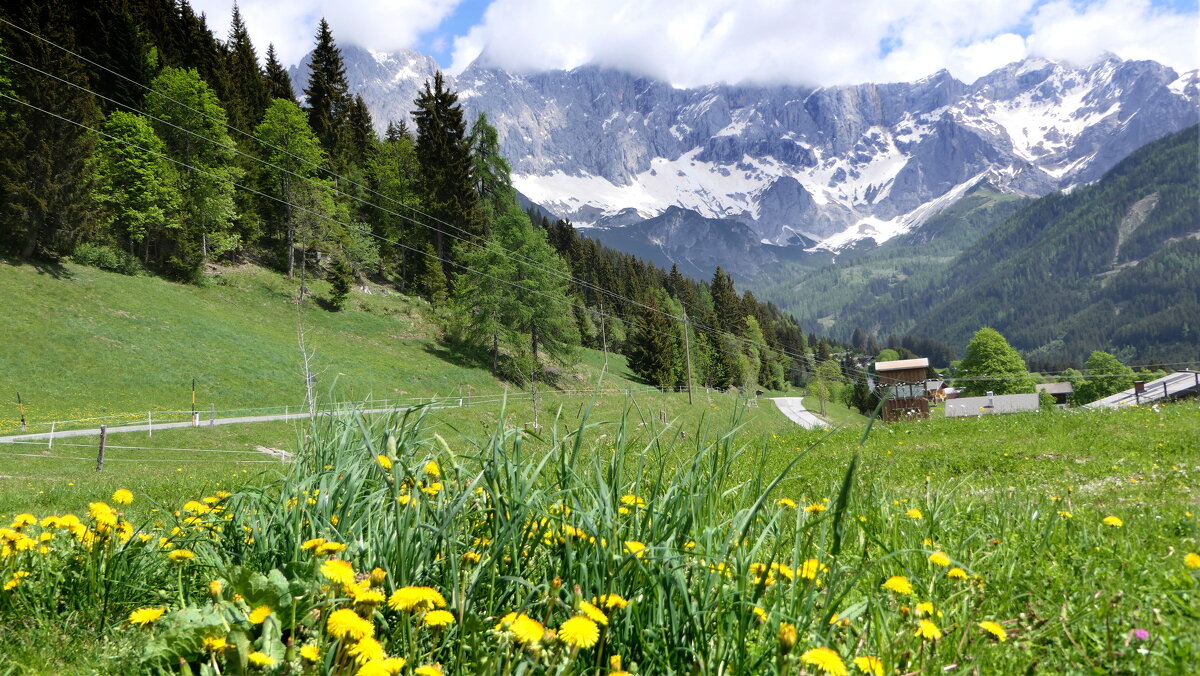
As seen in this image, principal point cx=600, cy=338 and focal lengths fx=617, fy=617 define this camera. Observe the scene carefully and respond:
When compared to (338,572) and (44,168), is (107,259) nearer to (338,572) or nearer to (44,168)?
(44,168)

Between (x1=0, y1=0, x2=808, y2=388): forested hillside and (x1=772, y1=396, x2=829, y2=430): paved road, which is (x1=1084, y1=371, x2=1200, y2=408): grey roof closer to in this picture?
(x1=772, y1=396, x2=829, y2=430): paved road

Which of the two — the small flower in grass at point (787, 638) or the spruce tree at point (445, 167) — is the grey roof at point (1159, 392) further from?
the spruce tree at point (445, 167)

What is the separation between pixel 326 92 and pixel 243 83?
7771mm

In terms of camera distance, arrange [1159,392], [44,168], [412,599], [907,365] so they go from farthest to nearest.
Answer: [907,365] < [1159,392] < [44,168] < [412,599]

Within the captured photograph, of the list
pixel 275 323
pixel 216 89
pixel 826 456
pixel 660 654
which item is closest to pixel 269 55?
pixel 216 89

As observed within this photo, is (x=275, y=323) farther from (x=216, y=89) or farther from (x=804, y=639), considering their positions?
(x=804, y=639)

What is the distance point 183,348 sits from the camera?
28656 mm

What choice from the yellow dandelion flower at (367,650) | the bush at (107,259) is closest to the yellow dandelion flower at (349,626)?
the yellow dandelion flower at (367,650)

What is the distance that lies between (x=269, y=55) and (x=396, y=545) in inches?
2933

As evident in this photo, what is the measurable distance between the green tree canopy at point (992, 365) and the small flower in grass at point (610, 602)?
91.4 metres

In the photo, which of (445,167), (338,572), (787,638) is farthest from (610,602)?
(445,167)

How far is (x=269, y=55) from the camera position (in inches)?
2456

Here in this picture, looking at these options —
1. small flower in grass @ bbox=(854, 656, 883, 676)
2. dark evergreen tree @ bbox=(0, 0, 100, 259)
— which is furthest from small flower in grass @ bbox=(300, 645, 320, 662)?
dark evergreen tree @ bbox=(0, 0, 100, 259)

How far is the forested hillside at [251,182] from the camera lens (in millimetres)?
31219
